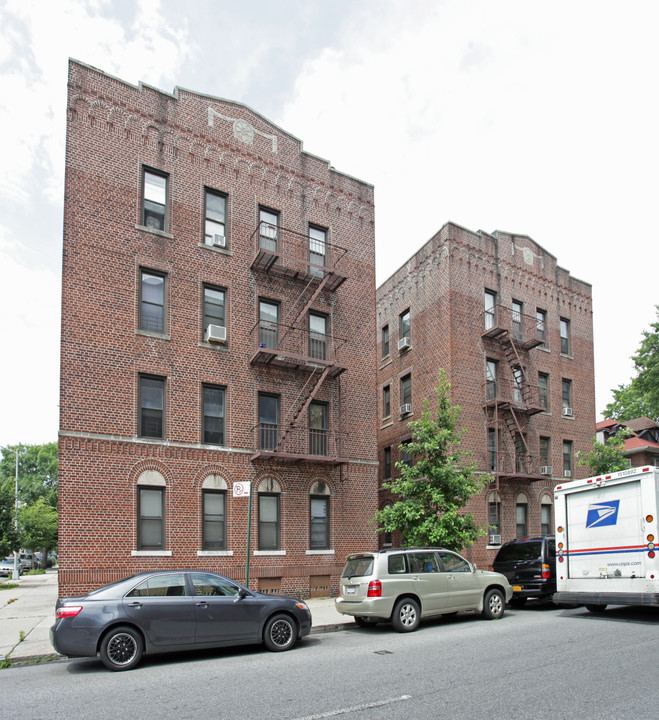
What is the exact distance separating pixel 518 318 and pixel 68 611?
22.4 metres

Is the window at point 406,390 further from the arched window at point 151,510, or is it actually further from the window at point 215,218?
the arched window at point 151,510

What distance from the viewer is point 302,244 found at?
69.9ft

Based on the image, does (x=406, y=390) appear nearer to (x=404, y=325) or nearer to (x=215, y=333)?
(x=404, y=325)

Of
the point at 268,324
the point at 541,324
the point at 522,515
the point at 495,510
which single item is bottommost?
the point at 522,515

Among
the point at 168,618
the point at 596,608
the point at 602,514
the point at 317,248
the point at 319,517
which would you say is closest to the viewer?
the point at 168,618

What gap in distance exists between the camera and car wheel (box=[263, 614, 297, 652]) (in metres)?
10.8

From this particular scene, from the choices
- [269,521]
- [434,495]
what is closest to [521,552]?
[434,495]

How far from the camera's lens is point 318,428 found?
2028 centimetres

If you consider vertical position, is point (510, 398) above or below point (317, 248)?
below

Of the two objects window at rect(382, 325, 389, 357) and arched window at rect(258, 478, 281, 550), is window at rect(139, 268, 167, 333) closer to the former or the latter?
arched window at rect(258, 478, 281, 550)

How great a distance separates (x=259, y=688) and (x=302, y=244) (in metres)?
15.3

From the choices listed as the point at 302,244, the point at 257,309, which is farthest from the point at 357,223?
the point at 257,309

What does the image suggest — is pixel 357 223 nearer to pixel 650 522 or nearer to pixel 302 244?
pixel 302 244

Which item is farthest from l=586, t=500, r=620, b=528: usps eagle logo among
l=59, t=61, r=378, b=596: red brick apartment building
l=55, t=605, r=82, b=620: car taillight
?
l=55, t=605, r=82, b=620: car taillight
